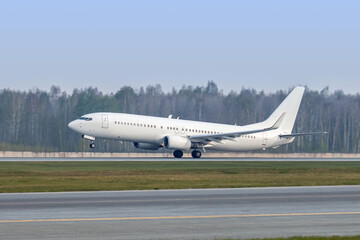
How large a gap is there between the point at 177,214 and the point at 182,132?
1833 inches

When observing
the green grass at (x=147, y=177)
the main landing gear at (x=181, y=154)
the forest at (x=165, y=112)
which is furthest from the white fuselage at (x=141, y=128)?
the forest at (x=165, y=112)

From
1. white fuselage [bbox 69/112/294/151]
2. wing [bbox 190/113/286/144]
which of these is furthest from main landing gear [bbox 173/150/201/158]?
wing [bbox 190/113/286/144]

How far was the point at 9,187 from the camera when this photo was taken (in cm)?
3372

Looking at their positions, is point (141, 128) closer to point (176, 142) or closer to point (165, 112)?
point (176, 142)

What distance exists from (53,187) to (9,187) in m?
2.14

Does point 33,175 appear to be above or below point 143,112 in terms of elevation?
below

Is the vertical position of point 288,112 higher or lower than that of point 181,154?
higher

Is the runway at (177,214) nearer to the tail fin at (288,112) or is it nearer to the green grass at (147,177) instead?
the green grass at (147,177)

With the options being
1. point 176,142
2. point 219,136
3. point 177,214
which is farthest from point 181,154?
point 177,214

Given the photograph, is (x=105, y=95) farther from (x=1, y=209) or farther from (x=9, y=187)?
(x=1, y=209)

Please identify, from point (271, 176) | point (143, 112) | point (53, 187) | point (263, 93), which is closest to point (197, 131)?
point (271, 176)

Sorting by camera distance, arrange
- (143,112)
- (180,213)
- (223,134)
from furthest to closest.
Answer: (143,112), (223,134), (180,213)

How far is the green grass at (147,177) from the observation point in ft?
115

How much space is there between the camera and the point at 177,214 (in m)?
22.6
